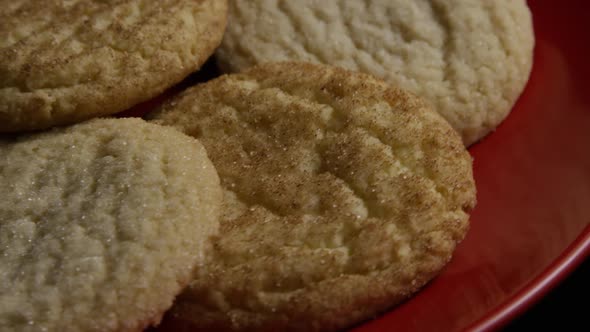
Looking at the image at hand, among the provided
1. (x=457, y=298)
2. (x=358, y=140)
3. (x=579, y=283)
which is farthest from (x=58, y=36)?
(x=579, y=283)

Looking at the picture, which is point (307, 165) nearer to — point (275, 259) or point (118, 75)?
point (275, 259)

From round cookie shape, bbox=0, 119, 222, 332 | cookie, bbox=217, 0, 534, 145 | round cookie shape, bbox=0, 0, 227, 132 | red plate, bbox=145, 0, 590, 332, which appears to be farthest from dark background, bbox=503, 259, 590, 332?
round cookie shape, bbox=0, 0, 227, 132

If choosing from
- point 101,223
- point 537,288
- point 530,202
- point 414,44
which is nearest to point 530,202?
point 530,202

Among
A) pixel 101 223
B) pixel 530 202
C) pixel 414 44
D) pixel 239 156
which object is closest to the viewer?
pixel 101 223

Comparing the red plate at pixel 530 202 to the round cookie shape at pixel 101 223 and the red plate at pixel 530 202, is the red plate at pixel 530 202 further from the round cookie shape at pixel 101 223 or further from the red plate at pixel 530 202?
the round cookie shape at pixel 101 223

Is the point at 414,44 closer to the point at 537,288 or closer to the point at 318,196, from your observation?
the point at 318,196

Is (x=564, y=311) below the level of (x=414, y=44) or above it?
below

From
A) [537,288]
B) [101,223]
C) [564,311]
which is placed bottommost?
[564,311]
